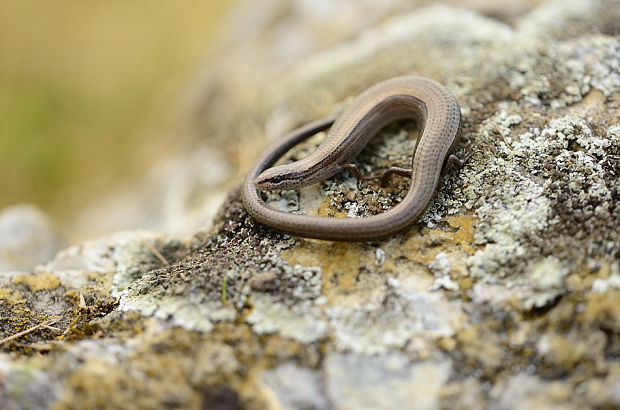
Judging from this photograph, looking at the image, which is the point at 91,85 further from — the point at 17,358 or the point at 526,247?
the point at 526,247

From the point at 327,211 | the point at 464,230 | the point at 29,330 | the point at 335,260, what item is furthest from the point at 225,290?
the point at 464,230

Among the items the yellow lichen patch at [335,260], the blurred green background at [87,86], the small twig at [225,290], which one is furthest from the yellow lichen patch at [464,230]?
the blurred green background at [87,86]

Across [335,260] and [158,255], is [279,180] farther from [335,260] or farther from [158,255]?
[158,255]

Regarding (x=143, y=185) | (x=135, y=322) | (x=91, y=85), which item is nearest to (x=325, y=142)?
(x=135, y=322)

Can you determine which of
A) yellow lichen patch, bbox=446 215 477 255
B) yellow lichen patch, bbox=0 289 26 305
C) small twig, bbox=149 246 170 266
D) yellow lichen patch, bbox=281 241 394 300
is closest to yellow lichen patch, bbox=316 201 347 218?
yellow lichen patch, bbox=281 241 394 300

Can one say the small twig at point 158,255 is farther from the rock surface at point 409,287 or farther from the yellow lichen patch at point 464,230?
the yellow lichen patch at point 464,230

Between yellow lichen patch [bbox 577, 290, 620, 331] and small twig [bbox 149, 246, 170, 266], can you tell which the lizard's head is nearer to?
small twig [bbox 149, 246, 170, 266]
